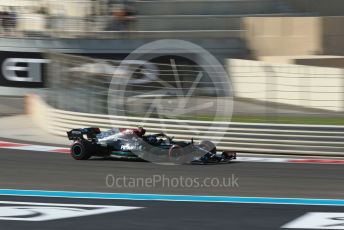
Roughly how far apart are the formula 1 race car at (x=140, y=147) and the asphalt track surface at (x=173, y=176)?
0.57 feet

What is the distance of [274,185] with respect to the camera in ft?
38.7

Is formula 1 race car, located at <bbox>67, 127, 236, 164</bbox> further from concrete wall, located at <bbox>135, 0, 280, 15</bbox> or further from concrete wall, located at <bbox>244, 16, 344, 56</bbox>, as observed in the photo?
concrete wall, located at <bbox>135, 0, 280, 15</bbox>

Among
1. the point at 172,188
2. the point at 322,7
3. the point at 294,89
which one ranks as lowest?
the point at 172,188

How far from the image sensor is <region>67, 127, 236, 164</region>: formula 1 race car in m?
13.5

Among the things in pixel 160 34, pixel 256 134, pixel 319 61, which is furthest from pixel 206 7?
pixel 256 134

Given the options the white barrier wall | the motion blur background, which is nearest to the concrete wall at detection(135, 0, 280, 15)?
the motion blur background

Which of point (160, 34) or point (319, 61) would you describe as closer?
point (319, 61)

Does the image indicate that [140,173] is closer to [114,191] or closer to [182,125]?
[114,191]

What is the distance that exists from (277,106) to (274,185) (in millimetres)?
3948

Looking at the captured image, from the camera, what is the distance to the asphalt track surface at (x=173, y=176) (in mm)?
11359

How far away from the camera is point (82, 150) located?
46.1 feet

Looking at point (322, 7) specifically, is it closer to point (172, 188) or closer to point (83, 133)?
point (83, 133)

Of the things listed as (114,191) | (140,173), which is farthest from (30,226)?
(140,173)

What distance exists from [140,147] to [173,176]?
→ 1.36m
